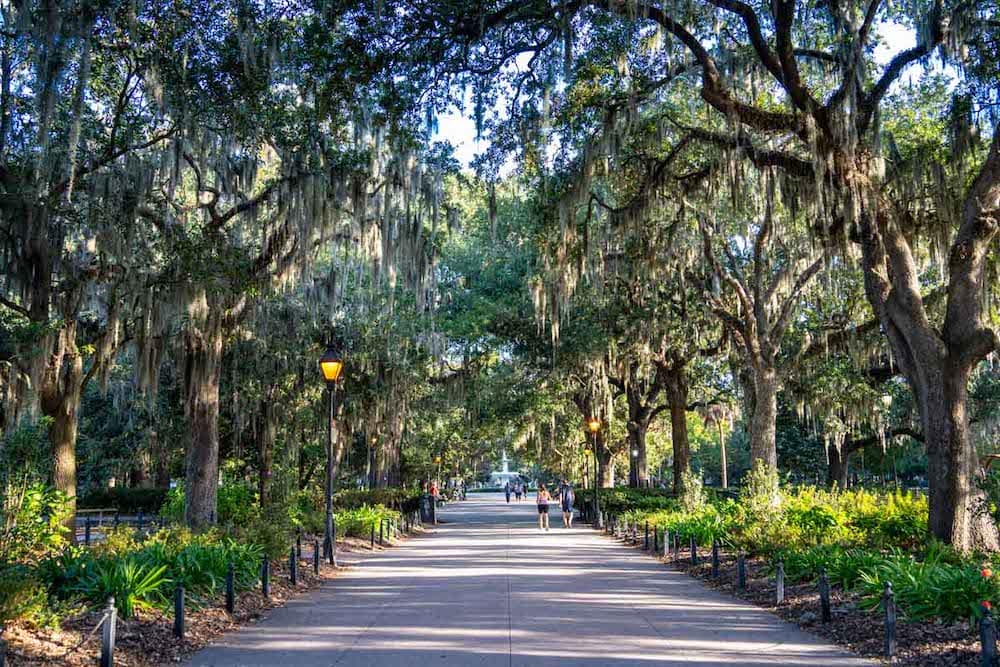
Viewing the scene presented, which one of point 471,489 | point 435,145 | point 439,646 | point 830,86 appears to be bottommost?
point 471,489

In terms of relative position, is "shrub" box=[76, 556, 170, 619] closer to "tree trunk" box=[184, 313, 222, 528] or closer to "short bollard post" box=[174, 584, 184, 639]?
"short bollard post" box=[174, 584, 184, 639]

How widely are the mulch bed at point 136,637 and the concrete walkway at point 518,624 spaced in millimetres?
292

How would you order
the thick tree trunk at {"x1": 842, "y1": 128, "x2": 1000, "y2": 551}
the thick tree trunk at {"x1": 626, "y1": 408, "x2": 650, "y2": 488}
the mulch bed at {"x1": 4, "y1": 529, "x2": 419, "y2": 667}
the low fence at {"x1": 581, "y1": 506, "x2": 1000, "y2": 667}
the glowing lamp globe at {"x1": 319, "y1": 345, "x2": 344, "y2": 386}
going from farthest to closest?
the thick tree trunk at {"x1": 626, "y1": 408, "x2": 650, "y2": 488} < the glowing lamp globe at {"x1": 319, "y1": 345, "x2": 344, "y2": 386} < the thick tree trunk at {"x1": 842, "y1": 128, "x2": 1000, "y2": 551} < the mulch bed at {"x1": 4, "y1": 529, "x2": 419, "y2": 667} < the low fence at {"x1": 581, "y1": 506, "x2": 1000, "y2": 667}

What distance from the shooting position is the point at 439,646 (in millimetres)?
8219

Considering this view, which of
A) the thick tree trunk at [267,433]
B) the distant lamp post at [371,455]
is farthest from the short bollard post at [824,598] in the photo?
the distant lamp post at [371,455]

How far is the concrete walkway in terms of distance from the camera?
7.73 metres

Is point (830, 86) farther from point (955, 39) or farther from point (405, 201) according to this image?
point (405, 201)

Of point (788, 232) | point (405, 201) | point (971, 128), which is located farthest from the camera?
point (788, 232)

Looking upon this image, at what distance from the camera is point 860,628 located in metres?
8.85

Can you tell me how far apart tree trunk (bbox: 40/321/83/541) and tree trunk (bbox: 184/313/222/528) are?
89.2 inches

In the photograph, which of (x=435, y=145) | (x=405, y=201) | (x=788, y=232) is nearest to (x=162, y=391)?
(x=405, y=201)

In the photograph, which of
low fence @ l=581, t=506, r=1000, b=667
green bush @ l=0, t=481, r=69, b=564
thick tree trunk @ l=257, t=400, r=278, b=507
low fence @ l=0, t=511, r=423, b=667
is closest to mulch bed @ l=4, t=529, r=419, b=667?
low fence @ l=0, t=511, r=423, b=667

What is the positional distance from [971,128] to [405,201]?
10.4 metres

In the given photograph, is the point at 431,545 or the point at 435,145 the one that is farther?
the point at 431,545
